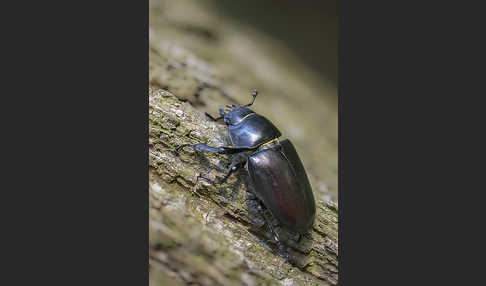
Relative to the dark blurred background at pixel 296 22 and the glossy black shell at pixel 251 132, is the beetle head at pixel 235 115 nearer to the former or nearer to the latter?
the glossy black shell at pixel 251 132

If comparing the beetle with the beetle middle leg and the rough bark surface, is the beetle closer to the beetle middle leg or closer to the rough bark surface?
the beetle middle leg

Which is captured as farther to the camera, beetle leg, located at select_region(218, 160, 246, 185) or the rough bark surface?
beetle leg, located at select_region(218, 160, 246, 185)

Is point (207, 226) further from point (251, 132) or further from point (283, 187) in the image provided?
point (251, 132)

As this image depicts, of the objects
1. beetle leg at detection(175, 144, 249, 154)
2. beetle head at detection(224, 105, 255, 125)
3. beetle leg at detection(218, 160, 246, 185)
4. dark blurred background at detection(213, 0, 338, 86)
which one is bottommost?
beetle leg at detection(218, 160, 246, 185)

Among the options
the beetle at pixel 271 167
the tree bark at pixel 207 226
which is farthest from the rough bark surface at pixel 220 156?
the beetle at pixel 271 167

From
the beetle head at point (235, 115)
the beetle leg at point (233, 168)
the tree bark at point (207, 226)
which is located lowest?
the tree bark at point (207, 226)

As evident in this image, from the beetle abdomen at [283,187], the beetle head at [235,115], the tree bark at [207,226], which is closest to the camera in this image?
the tree bark at [207,226]

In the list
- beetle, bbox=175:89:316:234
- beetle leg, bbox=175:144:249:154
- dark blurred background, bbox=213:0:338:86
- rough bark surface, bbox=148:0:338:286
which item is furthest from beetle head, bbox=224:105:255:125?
dark blurred background, bbox=213:0:338:86
